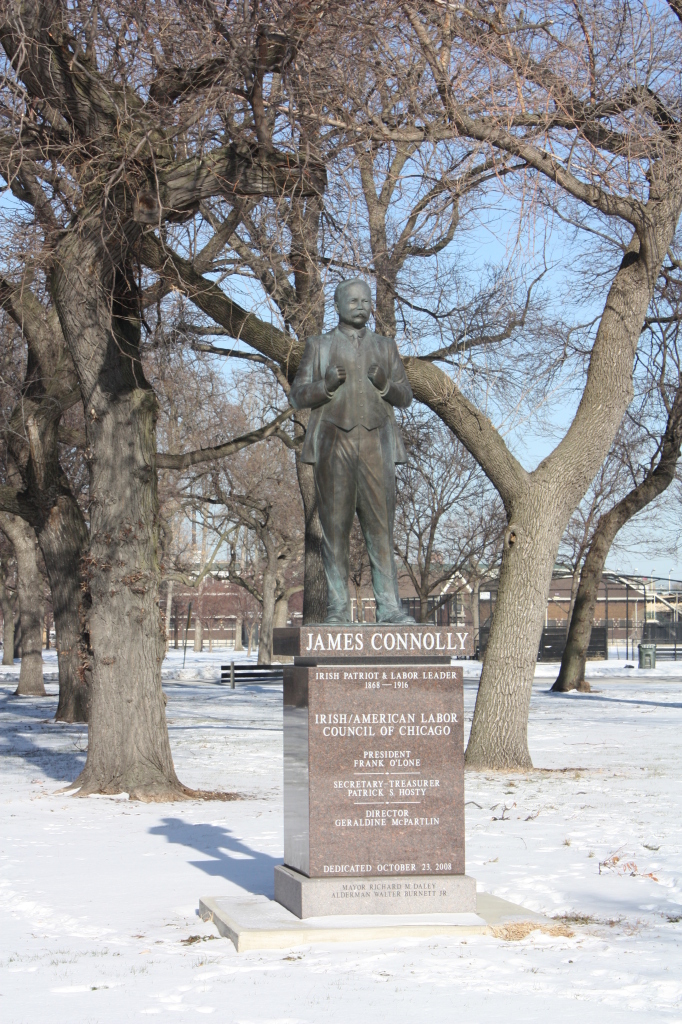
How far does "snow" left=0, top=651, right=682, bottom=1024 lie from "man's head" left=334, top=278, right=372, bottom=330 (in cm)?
364

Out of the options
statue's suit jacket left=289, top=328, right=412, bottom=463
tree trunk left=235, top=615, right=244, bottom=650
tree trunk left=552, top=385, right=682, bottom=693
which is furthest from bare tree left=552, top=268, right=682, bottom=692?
tree trunk left=235, top=615, right=244, bottom=650

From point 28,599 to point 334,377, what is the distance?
21.3 meters

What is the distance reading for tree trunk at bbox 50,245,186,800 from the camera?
11789mm

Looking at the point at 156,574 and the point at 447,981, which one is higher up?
the point at 156,574

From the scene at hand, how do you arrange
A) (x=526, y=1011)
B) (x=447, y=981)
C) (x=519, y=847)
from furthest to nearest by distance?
(x=519, y=847)
(x=447, y=981)
(x=526, y=1011)

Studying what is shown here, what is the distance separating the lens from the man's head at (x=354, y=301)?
739 centimetres

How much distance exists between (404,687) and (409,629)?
33cm

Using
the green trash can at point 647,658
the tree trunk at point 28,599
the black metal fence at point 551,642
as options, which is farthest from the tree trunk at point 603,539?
the black metal fence at point 551,642

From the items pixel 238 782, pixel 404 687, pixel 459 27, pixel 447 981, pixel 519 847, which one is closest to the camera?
pixel 447 981

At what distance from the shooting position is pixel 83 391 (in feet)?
39.3

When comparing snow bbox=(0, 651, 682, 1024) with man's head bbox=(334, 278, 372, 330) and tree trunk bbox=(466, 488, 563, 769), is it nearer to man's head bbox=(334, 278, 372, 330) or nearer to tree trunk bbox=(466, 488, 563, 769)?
tree trunk bbox=(466, 488, 563, 769)

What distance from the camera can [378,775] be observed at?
6.61 meters

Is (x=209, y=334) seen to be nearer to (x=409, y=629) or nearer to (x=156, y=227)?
(x=156, y=227)

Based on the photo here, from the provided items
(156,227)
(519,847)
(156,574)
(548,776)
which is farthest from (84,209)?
(548,776)
